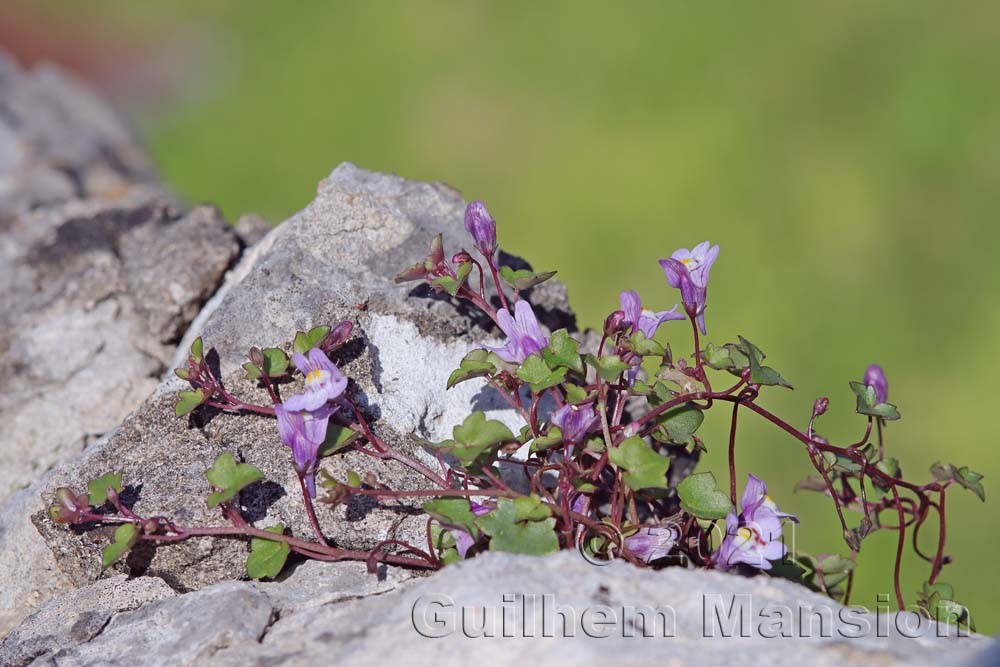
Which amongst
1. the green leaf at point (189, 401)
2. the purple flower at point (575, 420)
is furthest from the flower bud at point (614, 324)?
the green leaf at point (189, 401)

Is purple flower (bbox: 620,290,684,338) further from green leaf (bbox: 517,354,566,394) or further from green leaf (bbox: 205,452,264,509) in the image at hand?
green leaf (bbox: 205,452,264,509)

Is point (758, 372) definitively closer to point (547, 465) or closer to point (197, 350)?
point (547, 465)

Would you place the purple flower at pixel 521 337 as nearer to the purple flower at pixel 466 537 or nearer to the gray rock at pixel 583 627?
the purple flower at pixel 466 537

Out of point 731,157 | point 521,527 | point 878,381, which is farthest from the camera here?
point 731,157

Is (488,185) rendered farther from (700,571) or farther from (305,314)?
(700,571)

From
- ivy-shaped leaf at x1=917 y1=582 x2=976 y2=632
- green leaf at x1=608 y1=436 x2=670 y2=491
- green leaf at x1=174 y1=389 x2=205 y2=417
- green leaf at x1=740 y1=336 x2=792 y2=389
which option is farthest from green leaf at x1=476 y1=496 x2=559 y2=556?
ivy-shaped leaf at x1=917 y1=582 x2=976 y2=632

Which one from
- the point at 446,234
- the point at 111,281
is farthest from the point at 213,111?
the point at 446,234

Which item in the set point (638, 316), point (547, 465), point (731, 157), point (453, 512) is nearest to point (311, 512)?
point (453, 512)
